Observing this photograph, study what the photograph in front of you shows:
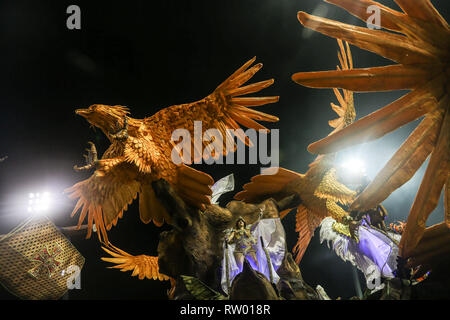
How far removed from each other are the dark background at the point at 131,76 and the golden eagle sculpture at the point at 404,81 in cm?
100

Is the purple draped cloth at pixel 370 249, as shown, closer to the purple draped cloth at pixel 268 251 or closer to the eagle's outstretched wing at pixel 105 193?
the purple draped cloth at pixel 268 251

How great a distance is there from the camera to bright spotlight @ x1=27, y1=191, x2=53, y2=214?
110 centimetres

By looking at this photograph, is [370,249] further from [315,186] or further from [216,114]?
[216,114]

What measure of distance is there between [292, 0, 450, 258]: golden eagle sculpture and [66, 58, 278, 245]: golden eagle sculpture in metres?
0.62

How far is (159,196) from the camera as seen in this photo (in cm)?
108

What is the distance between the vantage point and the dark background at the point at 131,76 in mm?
1274

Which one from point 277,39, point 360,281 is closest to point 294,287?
point 360,281

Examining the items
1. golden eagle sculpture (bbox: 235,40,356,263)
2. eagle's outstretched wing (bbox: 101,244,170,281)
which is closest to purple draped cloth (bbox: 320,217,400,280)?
golden eagle sculpture (bbox: 235,40,356,263)

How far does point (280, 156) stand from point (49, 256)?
1462mm

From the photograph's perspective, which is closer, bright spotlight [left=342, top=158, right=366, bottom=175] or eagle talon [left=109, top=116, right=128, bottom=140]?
eagle talon [left=109, top=116, right=128, bottom=140]

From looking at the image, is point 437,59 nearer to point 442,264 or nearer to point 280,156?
point 442,264

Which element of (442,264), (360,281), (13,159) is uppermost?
(13,159)

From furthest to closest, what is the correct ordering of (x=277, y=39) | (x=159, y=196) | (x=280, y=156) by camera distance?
(x=280, y=156)
(x=277, y=39)
(x=159, y=196)

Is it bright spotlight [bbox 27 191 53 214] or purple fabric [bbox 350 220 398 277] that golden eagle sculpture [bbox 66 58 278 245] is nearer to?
bright spotlight [bbox 27 191 53 214]
